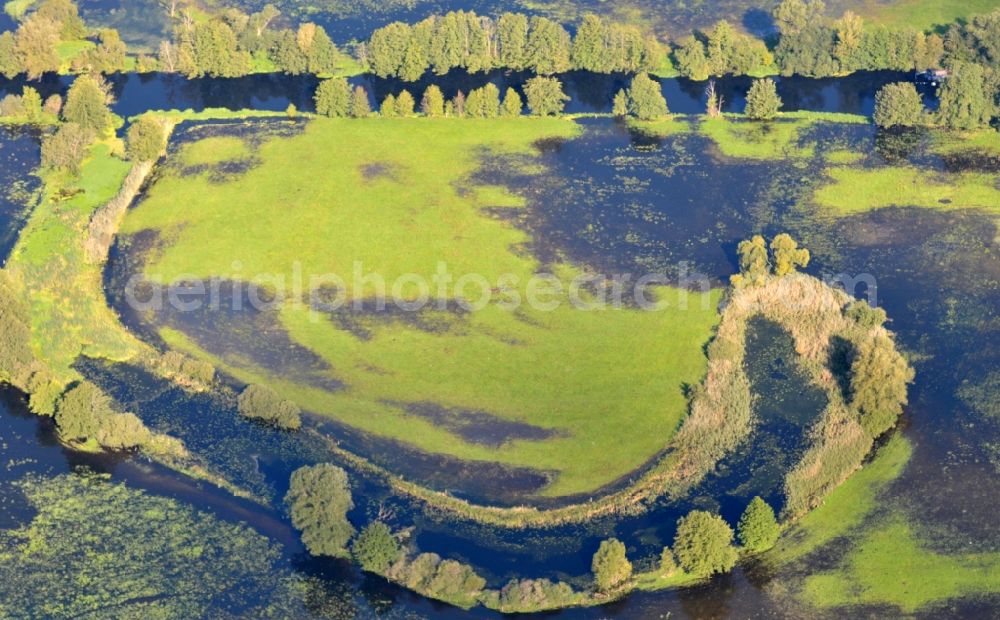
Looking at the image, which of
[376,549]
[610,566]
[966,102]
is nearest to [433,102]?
[966,102]

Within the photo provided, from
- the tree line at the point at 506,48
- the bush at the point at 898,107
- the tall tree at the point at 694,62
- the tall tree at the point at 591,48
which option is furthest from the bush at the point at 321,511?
the tall tree at the point at 694,62

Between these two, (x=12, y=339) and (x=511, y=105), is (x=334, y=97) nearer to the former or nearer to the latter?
(x=511, y=105)

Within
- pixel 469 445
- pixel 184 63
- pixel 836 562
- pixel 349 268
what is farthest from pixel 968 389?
pixel 184 63

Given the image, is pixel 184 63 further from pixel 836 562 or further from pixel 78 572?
pixel 836 562

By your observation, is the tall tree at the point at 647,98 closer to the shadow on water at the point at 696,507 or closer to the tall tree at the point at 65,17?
the shadow on water at the point at 696,507

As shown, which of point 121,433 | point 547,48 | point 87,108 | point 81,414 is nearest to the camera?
point 121,433

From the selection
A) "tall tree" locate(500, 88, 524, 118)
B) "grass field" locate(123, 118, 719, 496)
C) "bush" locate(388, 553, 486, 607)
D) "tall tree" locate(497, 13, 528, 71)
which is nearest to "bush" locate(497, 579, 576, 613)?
"bush" locate(388, 553, 486, 607)
